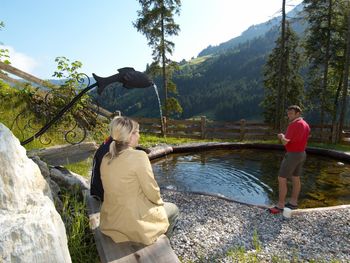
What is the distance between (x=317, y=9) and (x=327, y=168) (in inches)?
504

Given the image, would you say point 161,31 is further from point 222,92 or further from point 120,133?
point 222,92

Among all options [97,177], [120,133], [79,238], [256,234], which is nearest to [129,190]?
[120,133]

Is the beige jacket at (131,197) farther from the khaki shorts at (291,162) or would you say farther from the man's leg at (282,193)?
the khaki shorts at (291,162)

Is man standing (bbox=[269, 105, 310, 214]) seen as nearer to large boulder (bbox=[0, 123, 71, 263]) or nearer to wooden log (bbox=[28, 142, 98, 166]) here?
wooden log (bbox=[28, 142, 98, 166])

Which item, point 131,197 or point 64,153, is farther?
point 64,153

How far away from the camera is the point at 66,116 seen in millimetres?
9062

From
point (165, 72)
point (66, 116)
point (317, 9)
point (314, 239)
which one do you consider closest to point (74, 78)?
point (66, 116)

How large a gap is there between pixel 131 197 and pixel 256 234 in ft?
8.53

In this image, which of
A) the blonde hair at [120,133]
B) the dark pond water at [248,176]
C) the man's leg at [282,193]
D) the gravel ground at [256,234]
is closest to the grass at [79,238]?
the blonde hair at [120,133]

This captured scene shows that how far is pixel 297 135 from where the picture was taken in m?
6.04

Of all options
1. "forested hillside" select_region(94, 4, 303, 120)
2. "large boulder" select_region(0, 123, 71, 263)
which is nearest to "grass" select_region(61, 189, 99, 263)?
"large boulder" select_region(0, 123, 71, 263)

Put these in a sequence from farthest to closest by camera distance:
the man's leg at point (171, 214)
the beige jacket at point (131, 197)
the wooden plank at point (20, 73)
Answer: the wooden plank at point (20, 73) < the man's leg at point (171, 214) < the beige jacket at point (131, 197)

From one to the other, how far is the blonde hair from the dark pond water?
5116 millimetres

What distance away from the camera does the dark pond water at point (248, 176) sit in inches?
312
